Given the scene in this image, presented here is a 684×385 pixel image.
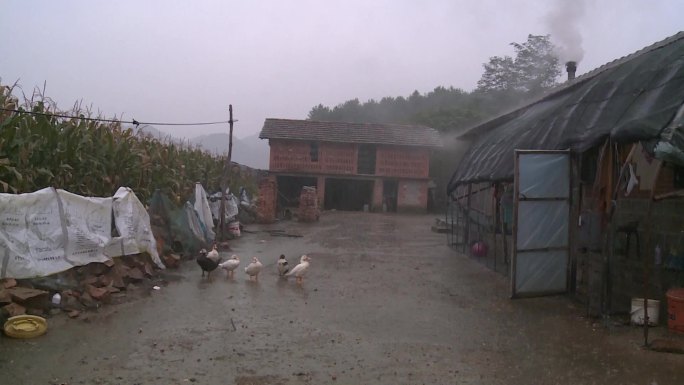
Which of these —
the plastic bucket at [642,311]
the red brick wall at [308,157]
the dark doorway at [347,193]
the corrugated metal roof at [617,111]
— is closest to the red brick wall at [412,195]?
the dark doorway at [347,193]

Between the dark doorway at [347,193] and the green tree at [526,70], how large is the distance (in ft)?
60.4

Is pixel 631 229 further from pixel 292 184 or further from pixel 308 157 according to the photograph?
pixel 292 184

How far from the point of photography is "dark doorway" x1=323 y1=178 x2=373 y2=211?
119 feet

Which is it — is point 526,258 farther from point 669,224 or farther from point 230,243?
point 230,243

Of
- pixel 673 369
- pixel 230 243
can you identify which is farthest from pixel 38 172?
pixel 673 369

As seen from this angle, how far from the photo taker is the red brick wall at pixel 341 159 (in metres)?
33.8

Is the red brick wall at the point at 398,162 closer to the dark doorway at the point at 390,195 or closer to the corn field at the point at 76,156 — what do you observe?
the dark doorway at the point at 390,195

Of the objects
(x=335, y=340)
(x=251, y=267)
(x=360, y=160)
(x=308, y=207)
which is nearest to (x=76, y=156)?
(x=251, y=267)

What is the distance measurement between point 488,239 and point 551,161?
259 inches

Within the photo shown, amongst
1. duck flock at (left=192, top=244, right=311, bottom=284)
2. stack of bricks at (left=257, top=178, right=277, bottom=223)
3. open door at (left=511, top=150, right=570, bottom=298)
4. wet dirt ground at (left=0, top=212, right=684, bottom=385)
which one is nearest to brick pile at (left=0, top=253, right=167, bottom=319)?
wet dirt ground at (left=0, top=212, right=684, bottom=385)

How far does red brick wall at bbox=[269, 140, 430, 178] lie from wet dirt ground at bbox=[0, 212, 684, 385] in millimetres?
23240

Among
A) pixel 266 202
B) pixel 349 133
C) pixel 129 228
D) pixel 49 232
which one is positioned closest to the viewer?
pixel 49 232

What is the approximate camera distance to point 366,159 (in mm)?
34469

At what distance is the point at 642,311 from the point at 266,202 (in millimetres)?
18247
